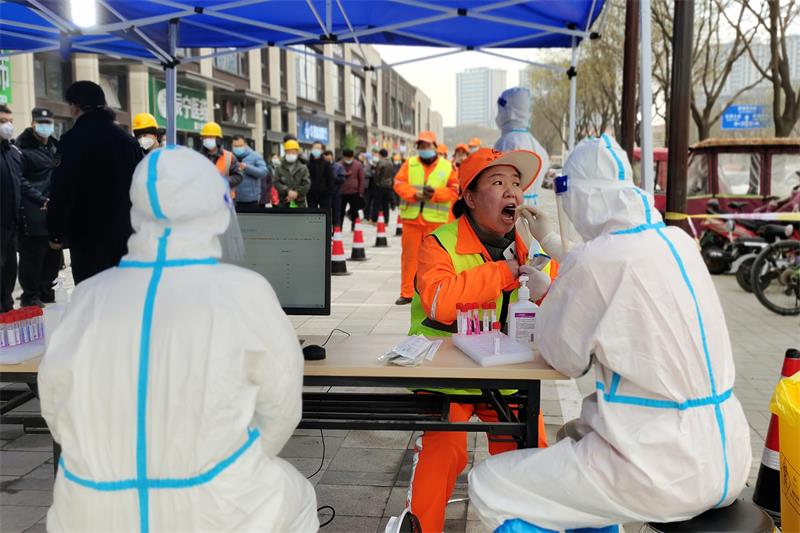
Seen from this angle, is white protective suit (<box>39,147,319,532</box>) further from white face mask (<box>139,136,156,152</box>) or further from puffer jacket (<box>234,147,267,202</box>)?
puffer jacket (<box>234,147,267,202</box>)

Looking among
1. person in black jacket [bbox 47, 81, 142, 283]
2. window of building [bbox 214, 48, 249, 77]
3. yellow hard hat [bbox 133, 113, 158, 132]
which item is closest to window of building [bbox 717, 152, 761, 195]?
yellow hard hat [bbox 133, 113, 158, 132]

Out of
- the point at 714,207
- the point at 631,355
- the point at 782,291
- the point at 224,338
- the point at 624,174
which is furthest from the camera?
the point at 714,207

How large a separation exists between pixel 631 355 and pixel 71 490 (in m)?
1.70

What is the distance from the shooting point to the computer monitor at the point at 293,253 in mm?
3314

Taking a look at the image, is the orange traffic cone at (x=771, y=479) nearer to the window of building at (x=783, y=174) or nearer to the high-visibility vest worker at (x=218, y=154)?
the high-visibility vest worker at (x=218, y=154)

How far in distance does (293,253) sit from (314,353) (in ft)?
1.80

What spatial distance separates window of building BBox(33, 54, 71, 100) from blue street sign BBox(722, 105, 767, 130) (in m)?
26.4

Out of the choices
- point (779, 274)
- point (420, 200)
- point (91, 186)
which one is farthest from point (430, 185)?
point (91, 186)

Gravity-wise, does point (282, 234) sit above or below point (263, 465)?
above

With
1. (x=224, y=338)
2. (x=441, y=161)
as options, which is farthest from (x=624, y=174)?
(x=441, y=161)

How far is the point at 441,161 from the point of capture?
9203mm

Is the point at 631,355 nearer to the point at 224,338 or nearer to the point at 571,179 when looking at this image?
the point at 571,179

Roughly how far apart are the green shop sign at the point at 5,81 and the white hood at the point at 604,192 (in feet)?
53.5

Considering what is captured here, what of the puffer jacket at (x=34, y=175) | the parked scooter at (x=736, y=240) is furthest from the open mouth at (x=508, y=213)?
the parked scooter at (x=736, y=240)
